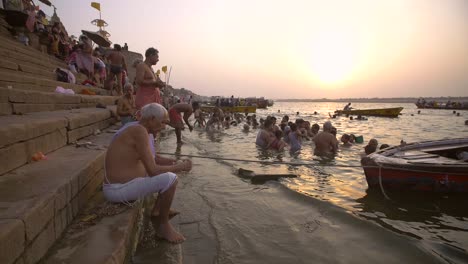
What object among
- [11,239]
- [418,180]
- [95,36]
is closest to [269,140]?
[418,180]

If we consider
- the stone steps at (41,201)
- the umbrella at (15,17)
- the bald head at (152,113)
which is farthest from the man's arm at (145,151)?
the umbrella at (15,17)

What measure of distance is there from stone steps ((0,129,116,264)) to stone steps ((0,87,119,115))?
1.10 m

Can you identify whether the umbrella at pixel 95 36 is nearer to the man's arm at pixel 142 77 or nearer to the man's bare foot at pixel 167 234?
the man's arm at pixel 142 77

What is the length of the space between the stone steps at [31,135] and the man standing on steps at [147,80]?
158 centimetres

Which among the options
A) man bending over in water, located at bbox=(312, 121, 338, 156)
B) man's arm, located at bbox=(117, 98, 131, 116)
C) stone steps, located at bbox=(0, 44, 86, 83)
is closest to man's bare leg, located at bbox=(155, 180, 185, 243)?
man's arm, located at bbox=(117, 98, 131, 116)

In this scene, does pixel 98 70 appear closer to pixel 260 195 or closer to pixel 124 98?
pixel 124 98

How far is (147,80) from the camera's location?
663 centimetres

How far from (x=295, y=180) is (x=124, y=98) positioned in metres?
4.88

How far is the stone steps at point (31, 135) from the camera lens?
2877 millimetres

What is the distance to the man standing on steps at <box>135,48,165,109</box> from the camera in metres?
6.45

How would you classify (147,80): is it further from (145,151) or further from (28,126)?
(145,151)

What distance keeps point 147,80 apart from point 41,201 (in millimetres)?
4728

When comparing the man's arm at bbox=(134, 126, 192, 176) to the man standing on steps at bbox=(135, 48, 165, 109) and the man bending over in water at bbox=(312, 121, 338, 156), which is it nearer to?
the man standing on steps at bbox=(135, 48, 165, 109)

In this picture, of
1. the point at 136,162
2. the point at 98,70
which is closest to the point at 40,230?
the point at 136,162
